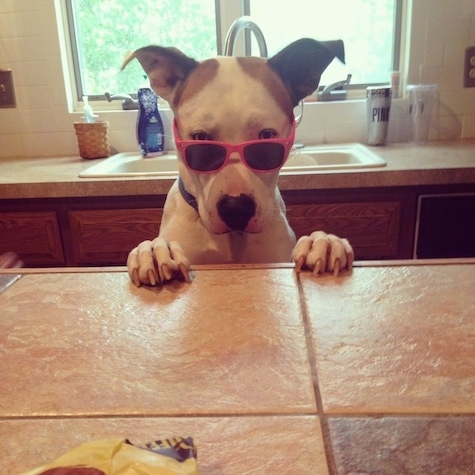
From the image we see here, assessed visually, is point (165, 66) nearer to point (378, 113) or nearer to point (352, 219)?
point (352, 219)

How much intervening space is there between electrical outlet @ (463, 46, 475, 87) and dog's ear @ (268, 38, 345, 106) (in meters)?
1.37

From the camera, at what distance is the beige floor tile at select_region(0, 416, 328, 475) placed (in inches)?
14.1

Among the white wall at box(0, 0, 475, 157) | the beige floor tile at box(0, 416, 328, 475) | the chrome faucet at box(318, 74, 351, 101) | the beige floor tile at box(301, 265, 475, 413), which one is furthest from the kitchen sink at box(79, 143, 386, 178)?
the beige floor tile at box(0, 416, 328, 475)

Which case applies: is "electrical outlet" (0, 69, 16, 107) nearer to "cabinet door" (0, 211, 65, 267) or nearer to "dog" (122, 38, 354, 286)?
"cabinet door" (0, 211, 65, 267)

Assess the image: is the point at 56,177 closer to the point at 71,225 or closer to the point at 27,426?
the point at 71,225

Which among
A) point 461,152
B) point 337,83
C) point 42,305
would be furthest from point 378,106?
point 42,305

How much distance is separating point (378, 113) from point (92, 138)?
1269 millimetres

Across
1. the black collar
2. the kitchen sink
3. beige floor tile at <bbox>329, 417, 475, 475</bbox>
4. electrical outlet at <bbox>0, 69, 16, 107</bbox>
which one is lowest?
the kitchen sink

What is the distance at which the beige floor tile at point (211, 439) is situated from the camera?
1.17 ft

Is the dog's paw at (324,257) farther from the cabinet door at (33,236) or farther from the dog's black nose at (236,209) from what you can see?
the cabinet door at (33,236)

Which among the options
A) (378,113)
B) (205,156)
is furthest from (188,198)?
(378,113)

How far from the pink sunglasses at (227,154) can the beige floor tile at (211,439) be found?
0.68m

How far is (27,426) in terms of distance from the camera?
0.41m

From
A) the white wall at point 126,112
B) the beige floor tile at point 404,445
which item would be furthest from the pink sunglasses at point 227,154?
the white wall at point 126,112
